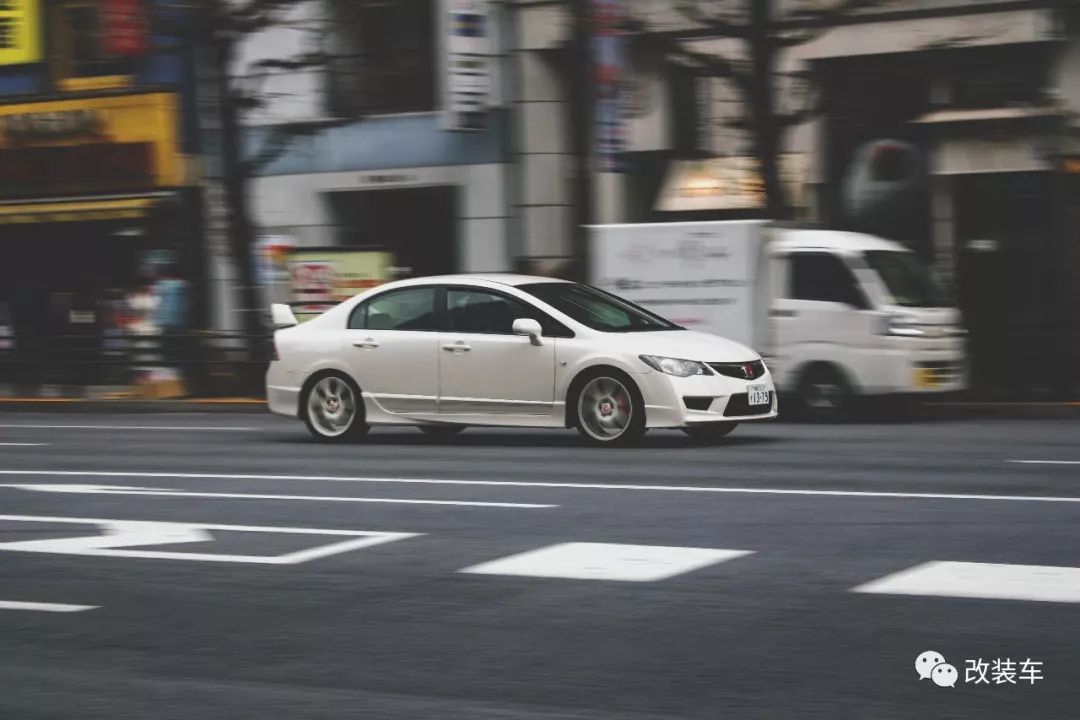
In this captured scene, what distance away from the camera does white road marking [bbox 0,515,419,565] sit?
9.09m

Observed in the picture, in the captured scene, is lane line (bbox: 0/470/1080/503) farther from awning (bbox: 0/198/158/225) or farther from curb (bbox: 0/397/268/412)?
awning (bbox: 0/198/158/225)

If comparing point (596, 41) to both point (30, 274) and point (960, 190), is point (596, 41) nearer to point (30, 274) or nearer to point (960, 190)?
point (960, 190)

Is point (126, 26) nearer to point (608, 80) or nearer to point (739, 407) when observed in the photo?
point (608, 80)

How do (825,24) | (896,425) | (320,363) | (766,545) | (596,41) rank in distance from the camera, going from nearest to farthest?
(766,545) < (320,363) < (896,425) < (825,24) < (596,41)

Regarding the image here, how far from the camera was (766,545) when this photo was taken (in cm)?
895

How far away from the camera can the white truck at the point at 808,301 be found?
18188 millimetres

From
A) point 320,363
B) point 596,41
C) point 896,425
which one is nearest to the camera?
point 320,363

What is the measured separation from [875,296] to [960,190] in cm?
696

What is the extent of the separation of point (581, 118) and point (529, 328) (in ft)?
41.5

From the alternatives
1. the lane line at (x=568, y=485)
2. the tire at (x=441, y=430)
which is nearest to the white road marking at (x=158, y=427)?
the tire at (x=441, y=430)

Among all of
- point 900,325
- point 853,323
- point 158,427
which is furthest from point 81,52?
point 900,325

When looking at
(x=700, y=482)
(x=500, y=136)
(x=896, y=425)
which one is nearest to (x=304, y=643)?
(x=700, y=482)

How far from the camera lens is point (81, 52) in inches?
1262

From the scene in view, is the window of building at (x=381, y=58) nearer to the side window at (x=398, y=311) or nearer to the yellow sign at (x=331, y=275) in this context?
the yellow sign at (x=331, y=275)
